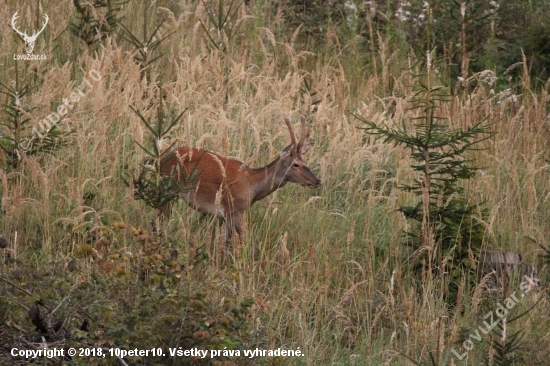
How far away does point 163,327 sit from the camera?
5.17 m

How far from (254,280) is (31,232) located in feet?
5.38

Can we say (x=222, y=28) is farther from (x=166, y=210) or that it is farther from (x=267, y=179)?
(x=166, y=210)

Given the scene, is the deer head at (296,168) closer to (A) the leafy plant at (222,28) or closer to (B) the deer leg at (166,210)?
(B) the deer leg at (166,210)

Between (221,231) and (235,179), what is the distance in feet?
3.11

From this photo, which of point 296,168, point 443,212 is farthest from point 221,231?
point 443,212

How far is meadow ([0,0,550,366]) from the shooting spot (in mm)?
5258

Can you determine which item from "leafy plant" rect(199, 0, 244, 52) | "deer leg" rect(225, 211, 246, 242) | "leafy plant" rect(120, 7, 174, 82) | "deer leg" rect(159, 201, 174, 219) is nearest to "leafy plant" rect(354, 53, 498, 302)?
"deer leg" rect(225, 211, 246, 242)

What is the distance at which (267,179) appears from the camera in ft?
25.8

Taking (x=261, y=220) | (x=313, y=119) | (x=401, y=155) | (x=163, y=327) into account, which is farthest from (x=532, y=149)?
(x=163, y=327)

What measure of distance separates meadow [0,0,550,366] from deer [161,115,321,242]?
0.14 m

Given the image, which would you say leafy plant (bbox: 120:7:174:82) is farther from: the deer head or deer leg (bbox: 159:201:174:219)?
the deer head

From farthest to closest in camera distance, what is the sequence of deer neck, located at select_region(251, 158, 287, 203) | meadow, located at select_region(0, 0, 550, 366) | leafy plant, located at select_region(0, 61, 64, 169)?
deer neck, located at select_region(251, 158, 287, 203), leafy plant, located at select_region(0, 61, 64, 169), meadow, located at select_region(0, 0, 550, 366)

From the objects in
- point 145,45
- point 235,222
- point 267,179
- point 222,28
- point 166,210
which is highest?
point 222,28

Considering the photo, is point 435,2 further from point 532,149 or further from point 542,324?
point 542,324
